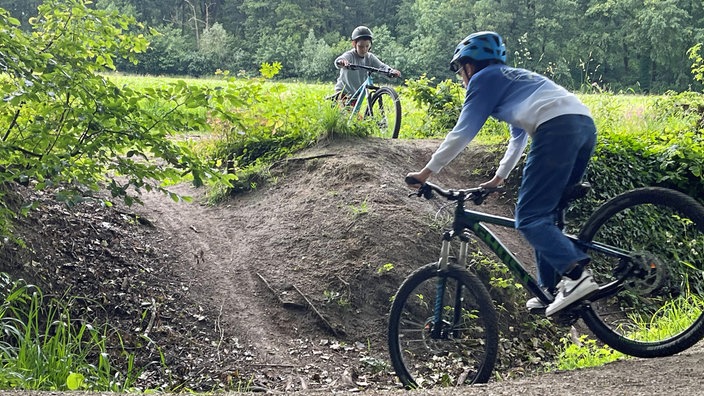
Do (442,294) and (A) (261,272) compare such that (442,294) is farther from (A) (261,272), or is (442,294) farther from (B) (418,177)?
(A) (261,272)

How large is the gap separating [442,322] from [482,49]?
178cm

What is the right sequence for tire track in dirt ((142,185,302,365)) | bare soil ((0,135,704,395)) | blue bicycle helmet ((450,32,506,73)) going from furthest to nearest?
tire track in dirt ((142,185,302,365)), bare soil ((0,135,704,395)), blue bicycle helmet ((450,32,506,73))

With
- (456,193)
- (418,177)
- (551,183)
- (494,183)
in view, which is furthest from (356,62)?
(551,183)

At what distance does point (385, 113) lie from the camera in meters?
10.0

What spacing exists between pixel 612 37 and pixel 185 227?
134ft

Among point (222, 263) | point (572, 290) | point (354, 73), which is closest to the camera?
point (572, 290)

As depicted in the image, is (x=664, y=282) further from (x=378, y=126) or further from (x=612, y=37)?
(x=612, y=37)

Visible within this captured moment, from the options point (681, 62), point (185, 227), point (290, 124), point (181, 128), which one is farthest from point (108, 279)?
point (681, 62)

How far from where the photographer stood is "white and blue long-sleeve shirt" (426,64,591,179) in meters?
4.04

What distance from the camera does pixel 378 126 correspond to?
10062 mm

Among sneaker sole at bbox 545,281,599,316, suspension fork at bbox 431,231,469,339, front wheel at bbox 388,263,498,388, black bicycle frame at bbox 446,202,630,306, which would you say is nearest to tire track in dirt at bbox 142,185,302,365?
front wheel at bbox 388,263,498,388

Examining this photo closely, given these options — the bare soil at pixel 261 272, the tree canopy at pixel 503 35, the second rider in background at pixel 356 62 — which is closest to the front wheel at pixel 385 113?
the second rider in background at pixel 356 62

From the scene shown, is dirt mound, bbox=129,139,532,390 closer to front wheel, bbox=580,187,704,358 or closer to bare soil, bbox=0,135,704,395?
bare soil, bbox=0,135,704,395

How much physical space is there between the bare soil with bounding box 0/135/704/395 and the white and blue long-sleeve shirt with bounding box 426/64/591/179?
1479 mm
